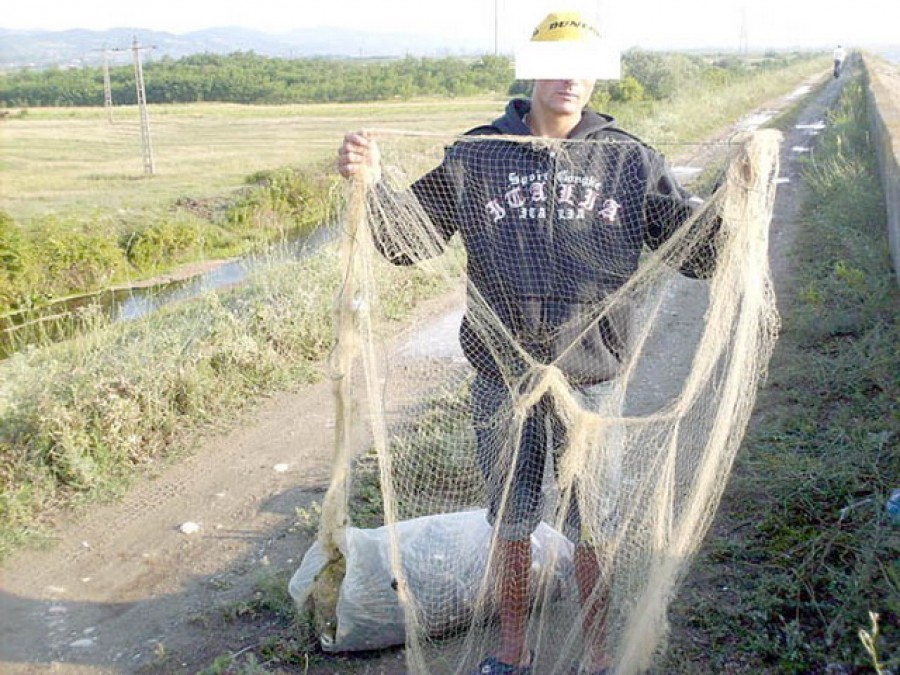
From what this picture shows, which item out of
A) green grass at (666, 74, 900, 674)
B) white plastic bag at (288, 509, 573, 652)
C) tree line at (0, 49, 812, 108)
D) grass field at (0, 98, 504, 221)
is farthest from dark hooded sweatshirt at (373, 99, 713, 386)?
tree line at (0, 49, 812, 108)

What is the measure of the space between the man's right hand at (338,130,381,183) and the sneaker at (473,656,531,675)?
153cm

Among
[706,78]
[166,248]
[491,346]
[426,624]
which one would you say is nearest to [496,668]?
[426,624]

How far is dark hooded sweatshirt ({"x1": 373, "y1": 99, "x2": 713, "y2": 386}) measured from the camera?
241 centimetres

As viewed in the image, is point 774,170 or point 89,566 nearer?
point 774,170

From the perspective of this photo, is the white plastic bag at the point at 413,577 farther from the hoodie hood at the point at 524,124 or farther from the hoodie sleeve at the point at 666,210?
the hoodie hood at the point at 524,124

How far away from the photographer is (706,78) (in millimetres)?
39062

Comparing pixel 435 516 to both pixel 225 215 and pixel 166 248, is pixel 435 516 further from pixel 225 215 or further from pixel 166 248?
pixel 225 215

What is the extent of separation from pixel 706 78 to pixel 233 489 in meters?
38.8

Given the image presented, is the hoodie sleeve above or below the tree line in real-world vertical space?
below

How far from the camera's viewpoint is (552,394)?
2488mm

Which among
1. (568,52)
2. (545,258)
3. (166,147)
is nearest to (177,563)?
(545,258)

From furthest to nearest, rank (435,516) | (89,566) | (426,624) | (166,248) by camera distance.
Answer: (166,248) → (89,566) → (435,516) → (426,624)

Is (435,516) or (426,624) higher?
(435,516)

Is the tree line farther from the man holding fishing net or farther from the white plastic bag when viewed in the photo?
the man holding fishing net
